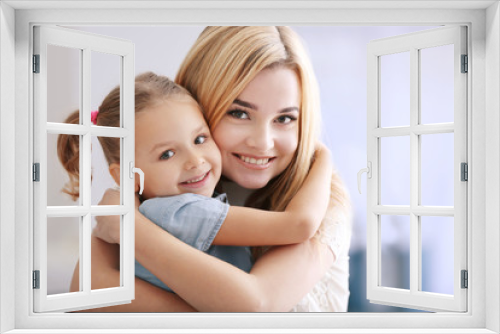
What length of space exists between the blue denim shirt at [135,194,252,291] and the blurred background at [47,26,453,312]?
0.35 metres

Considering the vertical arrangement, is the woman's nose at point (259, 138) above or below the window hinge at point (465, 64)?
below

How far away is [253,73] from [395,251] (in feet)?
4.81

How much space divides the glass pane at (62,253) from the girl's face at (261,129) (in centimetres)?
101

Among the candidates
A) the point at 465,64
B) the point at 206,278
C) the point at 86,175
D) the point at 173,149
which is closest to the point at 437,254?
the point at 465,64

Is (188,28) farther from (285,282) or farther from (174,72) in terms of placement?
(285,282)

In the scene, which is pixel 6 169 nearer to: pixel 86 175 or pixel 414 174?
pixel 86 175

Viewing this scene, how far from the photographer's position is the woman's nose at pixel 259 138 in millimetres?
3258

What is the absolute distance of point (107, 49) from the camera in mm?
2881

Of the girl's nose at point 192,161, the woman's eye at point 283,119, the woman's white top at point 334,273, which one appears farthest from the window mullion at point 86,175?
the woman's white top at point 334,273

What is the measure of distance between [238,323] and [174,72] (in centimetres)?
160

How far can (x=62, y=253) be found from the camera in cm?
313

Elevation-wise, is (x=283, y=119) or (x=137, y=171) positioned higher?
(x=283, y=119)

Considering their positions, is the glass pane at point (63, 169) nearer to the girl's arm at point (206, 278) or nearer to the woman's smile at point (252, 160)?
the girl's arm at point (206, 278)

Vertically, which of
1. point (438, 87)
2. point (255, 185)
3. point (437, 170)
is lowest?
point (255, 185)
